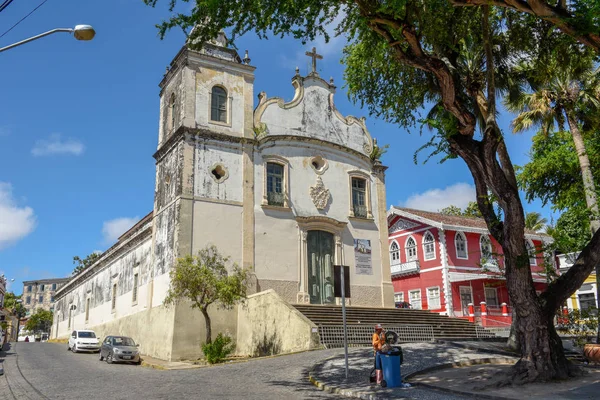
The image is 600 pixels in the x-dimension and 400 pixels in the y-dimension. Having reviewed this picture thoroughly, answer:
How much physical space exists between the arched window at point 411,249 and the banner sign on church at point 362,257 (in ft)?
37.1

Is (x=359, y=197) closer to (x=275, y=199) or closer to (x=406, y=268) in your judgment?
(x=275, y=199)

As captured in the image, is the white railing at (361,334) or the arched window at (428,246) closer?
the white railing at (361,334)

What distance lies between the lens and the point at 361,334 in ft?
62.9

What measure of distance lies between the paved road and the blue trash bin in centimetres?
133

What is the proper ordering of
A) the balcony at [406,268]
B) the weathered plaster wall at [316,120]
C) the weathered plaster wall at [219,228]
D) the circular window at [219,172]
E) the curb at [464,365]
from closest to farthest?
the curb at [464,365] → the weathered plaster wall at [219,228] → the circular window at [219,172] → the weathered plaster wall at [316,120] → the balcony at [406,268]

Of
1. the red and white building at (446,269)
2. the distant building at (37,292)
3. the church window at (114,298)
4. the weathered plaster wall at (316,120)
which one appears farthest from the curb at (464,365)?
the distant building at (37,292)

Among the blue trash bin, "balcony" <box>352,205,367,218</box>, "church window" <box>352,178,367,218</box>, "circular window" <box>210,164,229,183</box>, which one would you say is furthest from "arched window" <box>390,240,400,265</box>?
the blue trash bin

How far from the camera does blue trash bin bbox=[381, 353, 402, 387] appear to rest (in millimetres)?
10781

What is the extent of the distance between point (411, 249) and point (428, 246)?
66.4 inches

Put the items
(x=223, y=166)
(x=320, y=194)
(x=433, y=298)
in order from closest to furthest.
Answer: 1. (x=223, y=166)
2. (x=320, y=194)
3. (x=433, y=298)

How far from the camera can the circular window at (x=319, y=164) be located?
25391 millimetres

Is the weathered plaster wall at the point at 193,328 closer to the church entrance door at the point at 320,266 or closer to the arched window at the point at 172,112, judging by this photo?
the church entrance door at the point at 320,266

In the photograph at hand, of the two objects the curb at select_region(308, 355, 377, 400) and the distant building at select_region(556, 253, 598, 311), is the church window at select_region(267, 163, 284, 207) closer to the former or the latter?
the curb at select_region(308, 355, 377, 400)

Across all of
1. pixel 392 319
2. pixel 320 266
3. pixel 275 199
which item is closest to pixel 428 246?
pixel 320 266
